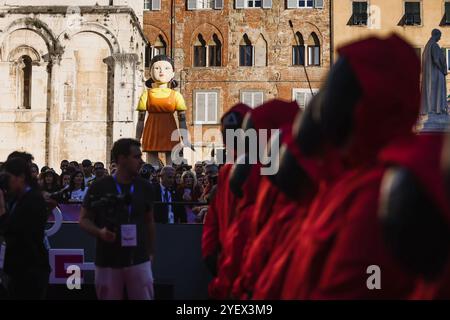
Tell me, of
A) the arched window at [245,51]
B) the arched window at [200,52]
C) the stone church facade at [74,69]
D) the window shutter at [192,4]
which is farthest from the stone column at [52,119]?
the arched window at [245,51]

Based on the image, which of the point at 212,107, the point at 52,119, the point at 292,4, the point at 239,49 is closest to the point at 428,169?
the point at 52,119

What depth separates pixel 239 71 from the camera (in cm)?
3634

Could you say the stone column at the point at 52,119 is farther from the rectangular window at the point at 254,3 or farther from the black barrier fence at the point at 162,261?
the black barrier fence at the point at 162,261

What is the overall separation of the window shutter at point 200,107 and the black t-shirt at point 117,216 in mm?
30218

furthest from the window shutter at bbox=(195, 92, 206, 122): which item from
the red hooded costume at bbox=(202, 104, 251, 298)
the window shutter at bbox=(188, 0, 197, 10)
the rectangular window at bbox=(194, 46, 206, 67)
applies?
the red hooded costume at bbox=(202, 104, 251, 298)

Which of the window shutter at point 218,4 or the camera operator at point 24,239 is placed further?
the window shutter at point 218,4

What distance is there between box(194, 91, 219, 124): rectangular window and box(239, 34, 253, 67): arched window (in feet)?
6.83

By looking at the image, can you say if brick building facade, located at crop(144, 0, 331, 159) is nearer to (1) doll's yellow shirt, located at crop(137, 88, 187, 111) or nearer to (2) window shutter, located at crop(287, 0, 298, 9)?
(2) window shutter, located at crop(287, 0, 298, 9)

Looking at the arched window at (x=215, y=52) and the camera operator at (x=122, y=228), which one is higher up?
the arched window at (x=215, y=52)

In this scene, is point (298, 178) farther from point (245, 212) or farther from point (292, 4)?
point (292, 4)

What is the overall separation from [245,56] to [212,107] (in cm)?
311

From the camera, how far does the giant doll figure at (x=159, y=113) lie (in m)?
12.0

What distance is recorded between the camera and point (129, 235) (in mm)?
5746
